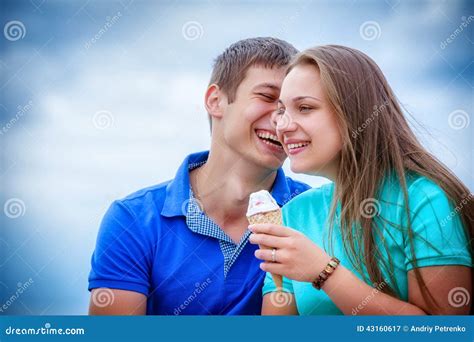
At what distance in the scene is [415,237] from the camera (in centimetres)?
229

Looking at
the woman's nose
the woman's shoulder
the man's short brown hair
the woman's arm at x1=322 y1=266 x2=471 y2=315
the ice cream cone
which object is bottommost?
the woman's arm at x1=322 y1=266 x2=471 y2=315

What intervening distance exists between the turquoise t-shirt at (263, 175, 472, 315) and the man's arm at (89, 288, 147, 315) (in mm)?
830

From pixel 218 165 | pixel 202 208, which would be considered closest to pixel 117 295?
pixel 202 208

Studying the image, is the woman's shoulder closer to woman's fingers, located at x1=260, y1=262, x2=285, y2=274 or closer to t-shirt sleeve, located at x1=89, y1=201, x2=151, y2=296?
woman's fingers, located at x1=260, y1=262, x2=285, y2=274

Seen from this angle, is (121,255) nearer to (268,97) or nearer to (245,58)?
(268,97)

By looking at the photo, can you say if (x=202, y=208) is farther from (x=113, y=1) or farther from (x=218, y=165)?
(x=113, y=1)

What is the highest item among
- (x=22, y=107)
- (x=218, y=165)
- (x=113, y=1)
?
(x=113, y=1)

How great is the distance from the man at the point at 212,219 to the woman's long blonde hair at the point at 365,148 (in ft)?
2.45

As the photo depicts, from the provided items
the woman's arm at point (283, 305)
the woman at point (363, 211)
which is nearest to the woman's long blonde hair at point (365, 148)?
the woman at point (363, 211)

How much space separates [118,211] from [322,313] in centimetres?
124

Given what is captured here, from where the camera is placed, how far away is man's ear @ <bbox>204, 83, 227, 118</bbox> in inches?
141

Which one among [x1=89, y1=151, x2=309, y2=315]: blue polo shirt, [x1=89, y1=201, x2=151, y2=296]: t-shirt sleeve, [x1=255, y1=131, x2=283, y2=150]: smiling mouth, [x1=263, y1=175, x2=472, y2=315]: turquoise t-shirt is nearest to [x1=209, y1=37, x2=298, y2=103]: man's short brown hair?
[x1=255, y1=131, x2=283, y2=150]: smiling mouth

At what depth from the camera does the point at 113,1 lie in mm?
3342

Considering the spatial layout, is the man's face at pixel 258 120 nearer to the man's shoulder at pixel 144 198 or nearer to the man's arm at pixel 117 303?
the man's shoulder at pixel 144 198
